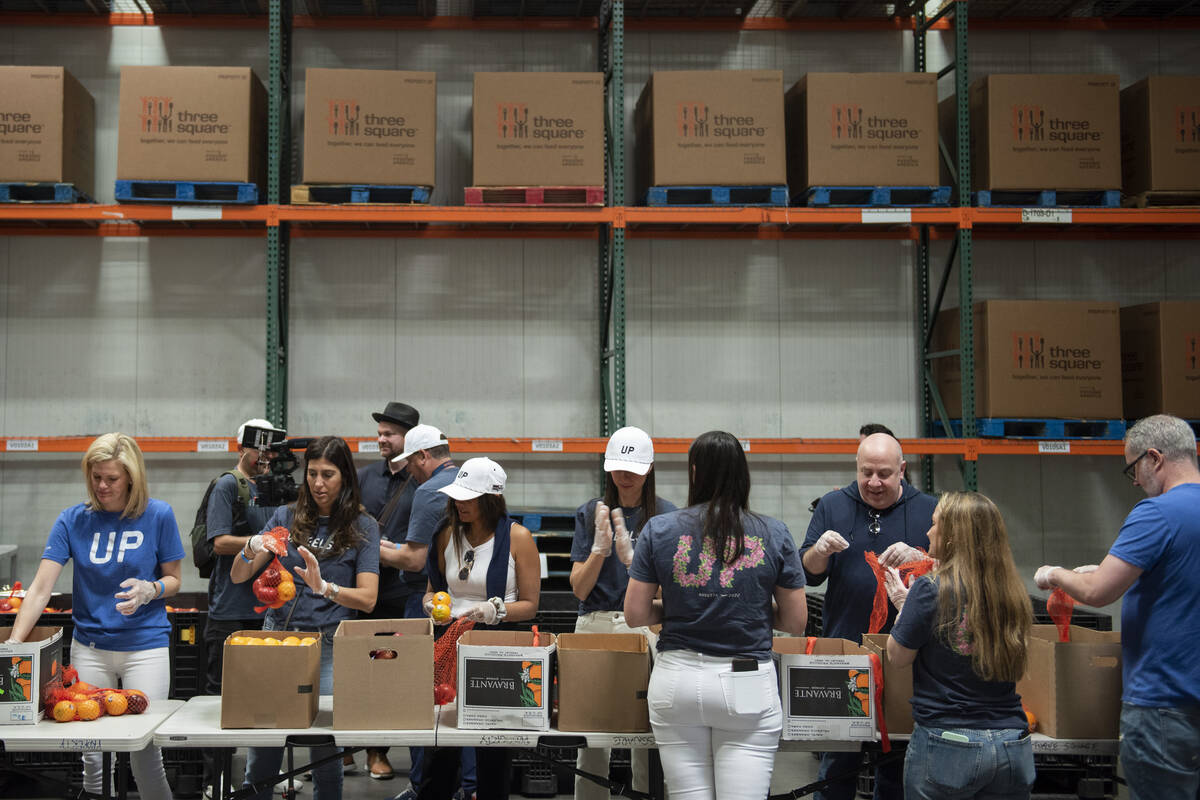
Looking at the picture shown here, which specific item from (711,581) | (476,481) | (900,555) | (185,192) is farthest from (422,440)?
(185,192)

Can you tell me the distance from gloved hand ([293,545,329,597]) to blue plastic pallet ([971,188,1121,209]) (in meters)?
5.61

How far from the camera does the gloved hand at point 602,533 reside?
3.85 meters

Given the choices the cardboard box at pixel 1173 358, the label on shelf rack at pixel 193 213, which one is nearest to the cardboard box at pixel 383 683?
the label on shelf rack at pixel 193 213

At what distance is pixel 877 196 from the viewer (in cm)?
720

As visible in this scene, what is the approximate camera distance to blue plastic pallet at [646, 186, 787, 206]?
711cm

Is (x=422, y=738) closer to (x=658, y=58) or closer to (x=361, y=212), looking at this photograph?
(x=361, y=212)

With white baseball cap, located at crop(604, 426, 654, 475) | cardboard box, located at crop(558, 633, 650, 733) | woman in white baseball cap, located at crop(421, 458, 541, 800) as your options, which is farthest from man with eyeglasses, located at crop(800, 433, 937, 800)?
woman in white baseball cap, located at crop(421, 458, 541, 800)

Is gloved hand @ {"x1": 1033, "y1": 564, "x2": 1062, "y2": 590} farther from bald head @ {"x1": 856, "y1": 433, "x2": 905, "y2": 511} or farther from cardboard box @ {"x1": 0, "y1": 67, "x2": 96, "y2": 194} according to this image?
cardboard box @ {"x1": 0, "y1": 67, "x2": 96, "y2": 194}

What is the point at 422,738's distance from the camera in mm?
3574

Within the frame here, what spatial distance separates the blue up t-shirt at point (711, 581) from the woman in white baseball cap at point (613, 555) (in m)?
0.75

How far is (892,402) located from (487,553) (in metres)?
4.91

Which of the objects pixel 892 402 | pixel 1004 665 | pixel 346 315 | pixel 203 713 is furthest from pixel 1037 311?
pixel 203 713

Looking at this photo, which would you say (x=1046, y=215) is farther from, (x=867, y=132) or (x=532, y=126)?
(x=532, y=126)

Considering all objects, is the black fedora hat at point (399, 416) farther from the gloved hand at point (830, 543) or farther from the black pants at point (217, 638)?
the gloved hand at point (830, 543)
